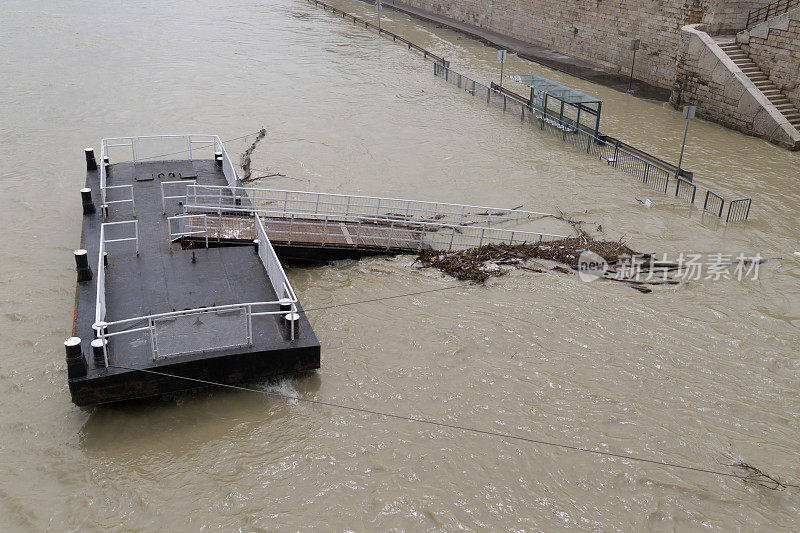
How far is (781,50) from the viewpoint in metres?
25.5

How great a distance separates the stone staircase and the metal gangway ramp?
42.8ft

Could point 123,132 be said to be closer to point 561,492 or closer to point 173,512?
point 173,512

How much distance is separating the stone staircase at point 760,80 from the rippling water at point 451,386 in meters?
2.66

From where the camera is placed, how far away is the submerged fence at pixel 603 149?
19.5m

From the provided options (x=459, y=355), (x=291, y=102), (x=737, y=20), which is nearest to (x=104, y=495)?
(x=459, y=355)

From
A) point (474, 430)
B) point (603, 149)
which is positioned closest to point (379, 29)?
point (603, 149)

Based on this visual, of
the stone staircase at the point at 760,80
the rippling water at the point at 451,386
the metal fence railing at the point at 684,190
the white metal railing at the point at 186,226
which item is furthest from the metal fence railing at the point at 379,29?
the white metal railing at the point at 186,226

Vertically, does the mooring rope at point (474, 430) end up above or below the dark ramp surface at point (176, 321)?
below

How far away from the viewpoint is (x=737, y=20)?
96.0 feet

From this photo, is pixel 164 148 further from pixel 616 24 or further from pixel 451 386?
pixel 616 24

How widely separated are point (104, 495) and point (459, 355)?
20.5 ft

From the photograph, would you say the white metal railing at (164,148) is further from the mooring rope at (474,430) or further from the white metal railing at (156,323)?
the mooring rope at (474,430)

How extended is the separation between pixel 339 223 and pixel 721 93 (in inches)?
743

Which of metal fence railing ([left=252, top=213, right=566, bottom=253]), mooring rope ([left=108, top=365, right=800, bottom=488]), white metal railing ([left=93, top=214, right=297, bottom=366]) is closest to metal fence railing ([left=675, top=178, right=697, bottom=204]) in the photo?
metal fence railing ([left=252, top=213, right=566, bottom=253])
